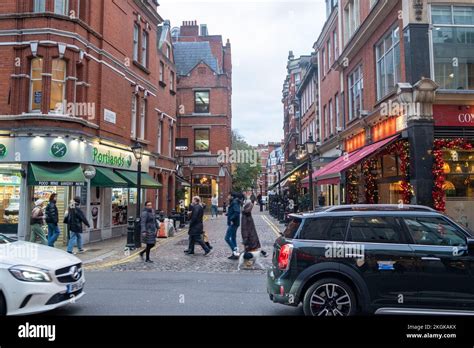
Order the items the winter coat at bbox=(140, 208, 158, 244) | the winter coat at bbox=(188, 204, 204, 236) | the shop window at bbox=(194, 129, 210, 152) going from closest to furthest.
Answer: the winter coat at bbox=(140, 208, 158, 244) → the winter coat at bbox=(188, 204, 204, 236) → the shop window at bbox=(194, 129, 210, 152)

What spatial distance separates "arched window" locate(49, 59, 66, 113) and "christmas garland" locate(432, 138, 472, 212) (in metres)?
14.0

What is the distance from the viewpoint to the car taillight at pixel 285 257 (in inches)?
227

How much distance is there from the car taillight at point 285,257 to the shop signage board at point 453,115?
938 centimetres

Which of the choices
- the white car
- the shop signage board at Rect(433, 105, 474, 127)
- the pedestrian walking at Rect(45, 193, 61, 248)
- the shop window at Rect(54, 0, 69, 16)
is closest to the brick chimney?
the shop window at Rect(54, 0, 69, 16)

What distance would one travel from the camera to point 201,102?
4209cm

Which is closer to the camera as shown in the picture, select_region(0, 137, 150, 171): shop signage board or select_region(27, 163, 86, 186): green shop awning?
select_region(27, 163, 86, 186): green shop awning

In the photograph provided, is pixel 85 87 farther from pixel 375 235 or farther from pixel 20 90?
pixel 375 235

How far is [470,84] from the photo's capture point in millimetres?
12859

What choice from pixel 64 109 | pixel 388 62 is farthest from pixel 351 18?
pixel 64 109

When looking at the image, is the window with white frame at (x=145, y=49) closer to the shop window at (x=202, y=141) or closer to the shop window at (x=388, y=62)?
the shop window at (x=388, y=62)

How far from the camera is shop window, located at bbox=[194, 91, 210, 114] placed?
41969mm

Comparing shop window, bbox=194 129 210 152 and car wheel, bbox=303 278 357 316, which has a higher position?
shop window, bbox=194 129 210 152

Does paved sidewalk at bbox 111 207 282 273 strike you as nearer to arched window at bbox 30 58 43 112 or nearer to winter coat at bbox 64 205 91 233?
A: winter coat at bbox 64 205 91 233

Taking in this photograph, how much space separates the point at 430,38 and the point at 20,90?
1533 cm
